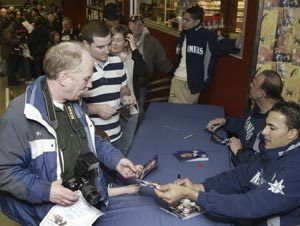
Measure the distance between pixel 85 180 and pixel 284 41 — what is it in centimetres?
247

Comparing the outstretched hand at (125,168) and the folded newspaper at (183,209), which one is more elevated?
the outstretched hand at (125,168)

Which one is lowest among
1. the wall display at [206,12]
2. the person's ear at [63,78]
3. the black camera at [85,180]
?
the black camera at [85,180]

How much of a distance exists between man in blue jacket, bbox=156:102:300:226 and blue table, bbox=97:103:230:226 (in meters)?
0.13

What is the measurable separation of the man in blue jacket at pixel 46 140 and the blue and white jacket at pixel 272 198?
0.64m

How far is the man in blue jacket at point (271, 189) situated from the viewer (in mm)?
1967

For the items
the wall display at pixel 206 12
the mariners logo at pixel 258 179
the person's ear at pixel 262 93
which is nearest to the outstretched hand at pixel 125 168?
the mariners logo at pixel 258 179

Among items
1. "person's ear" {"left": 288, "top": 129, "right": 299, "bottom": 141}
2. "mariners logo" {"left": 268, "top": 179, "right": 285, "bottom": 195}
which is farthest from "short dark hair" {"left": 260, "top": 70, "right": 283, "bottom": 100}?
"mariners logo" {"left": 268, "top": 179, "right": 285, "bottom": 195}

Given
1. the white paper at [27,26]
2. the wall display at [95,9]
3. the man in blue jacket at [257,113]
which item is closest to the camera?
the man in blue jacket at [257,113]

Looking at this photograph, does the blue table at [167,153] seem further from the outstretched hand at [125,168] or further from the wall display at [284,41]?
the wall display at [284,41]

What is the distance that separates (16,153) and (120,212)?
2.31 feet

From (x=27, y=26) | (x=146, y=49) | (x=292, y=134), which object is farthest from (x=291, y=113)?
(x=27, y=26)

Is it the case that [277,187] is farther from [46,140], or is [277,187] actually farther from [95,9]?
[95,9]

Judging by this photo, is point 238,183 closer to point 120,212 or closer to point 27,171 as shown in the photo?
point 120,212

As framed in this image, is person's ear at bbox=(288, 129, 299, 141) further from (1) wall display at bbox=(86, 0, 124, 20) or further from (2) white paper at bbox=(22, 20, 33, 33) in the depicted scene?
(2) white paper at bbox=(22, 20, 33, 33)
